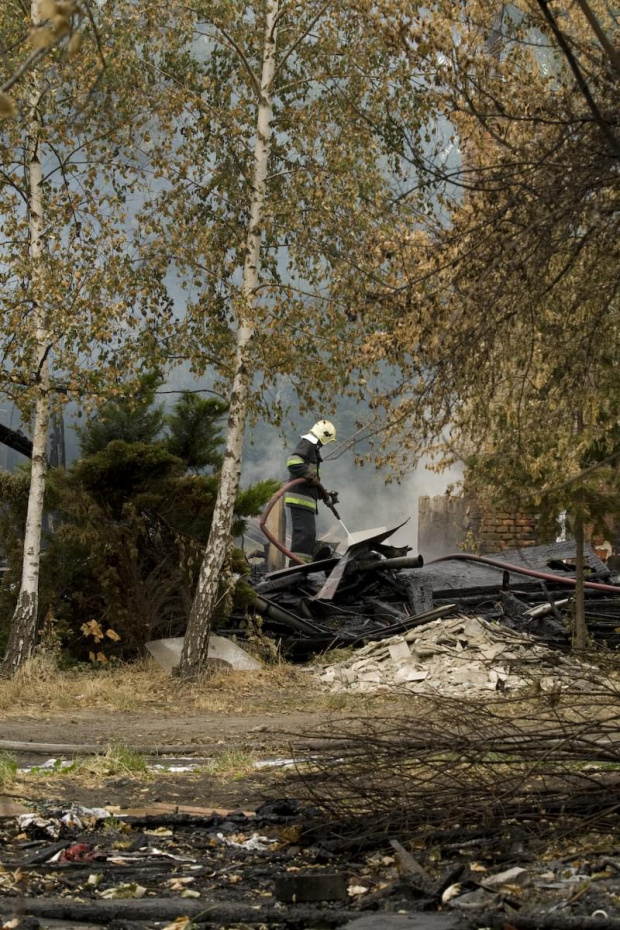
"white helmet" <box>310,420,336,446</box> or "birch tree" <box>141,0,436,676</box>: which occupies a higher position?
"birch tree" <box>141,0,436,676</box>

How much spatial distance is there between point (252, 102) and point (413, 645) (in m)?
6.69

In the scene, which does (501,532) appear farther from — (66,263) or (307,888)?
(307,888)

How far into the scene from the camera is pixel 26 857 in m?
5.14

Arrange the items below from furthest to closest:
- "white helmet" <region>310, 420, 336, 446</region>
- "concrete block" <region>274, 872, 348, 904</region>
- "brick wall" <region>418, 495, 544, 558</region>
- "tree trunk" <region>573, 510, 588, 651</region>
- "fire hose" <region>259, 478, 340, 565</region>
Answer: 1. "brick wall" <region>418, 495, 544, 558</region>
2. "white helmet" <region>310, 420, 336, 446</region>
3. "fire hose" <region>259, 478, 340, 565</region>
4. "tree trunk" <region>573, 510, 588, 651</region>
5. "concrete block" <region>274, 872, 348, 904</region>

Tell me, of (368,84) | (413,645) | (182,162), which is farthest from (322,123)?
(413,645)

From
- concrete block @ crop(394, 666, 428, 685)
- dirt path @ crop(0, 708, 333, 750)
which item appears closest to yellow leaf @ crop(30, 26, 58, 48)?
dirt path @ crop(0, 708, 333, 750)

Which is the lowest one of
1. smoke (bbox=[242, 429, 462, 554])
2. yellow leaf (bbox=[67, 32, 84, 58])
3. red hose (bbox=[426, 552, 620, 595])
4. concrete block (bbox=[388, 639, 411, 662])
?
concrete block (bbox=[388, 639, 411, 662])

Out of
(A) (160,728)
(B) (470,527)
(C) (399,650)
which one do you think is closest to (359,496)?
(B) (470,527)

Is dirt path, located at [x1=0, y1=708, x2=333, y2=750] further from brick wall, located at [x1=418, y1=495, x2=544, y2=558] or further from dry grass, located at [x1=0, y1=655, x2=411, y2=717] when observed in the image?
brick wall, located at [x1=418, y1=495, x2=544, y2=558]

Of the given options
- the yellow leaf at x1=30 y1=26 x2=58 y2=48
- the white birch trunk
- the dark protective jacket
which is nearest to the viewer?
the yellow leaf at x1=30 y1=26 x2=58 y2=48

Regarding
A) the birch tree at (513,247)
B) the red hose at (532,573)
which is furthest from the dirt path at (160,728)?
the red hose at (532,573)

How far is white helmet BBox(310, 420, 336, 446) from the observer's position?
54.7ft

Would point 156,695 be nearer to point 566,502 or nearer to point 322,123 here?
point 566,502

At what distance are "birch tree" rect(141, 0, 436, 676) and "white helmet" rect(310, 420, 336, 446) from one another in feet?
8.97
